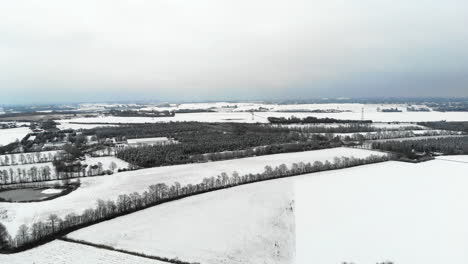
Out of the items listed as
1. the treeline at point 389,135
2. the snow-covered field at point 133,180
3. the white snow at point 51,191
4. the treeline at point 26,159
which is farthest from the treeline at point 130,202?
the treeline at point 389,135

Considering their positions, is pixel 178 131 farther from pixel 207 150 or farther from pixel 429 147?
pixel 429 147

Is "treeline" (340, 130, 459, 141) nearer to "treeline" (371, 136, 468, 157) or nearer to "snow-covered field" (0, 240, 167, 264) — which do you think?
"treeline" (371, 136, 468, 157)

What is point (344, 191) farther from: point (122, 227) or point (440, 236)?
point (122, 227)

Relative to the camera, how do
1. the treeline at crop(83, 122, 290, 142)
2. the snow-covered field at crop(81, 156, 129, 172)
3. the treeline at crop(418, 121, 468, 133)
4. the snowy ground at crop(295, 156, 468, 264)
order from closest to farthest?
the snowy ground at crop(295, 156, 468, 264)
the snow-covered field at crop(81, 156, 129, 172)
the treeline at crop(83, 122, 290, 142)
the treeline at crop(418, 121, 468, 133)

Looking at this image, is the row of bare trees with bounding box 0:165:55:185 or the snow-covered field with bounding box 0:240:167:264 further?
the row of bare trees with bounding box 0:165:55:185

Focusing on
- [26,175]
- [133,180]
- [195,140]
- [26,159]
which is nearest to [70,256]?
[133,180]

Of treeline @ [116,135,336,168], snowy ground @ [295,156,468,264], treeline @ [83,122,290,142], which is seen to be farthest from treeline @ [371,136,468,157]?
treeline @ [83,122,290,142]
